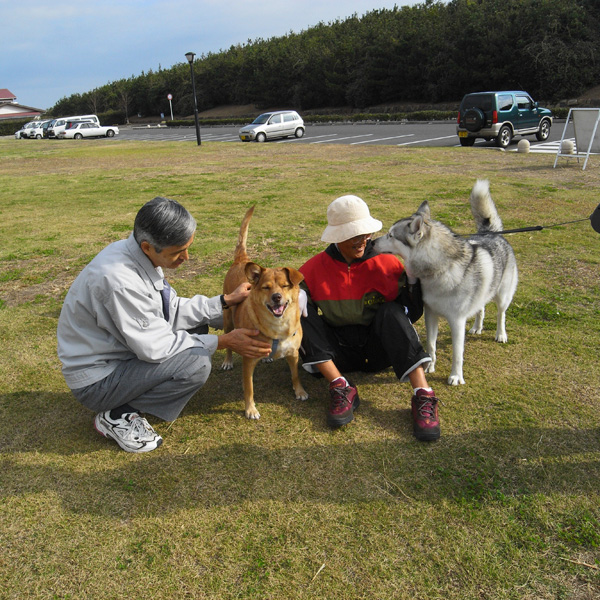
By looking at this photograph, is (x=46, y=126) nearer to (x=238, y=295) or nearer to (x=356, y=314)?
(x=238, y=295)

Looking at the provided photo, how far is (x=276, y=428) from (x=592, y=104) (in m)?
37.7

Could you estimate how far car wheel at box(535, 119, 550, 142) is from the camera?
17859 millimetres

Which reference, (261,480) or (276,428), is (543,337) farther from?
(261,480)

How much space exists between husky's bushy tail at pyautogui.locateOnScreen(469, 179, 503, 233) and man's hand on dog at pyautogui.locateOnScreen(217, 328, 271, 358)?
86.6 inches

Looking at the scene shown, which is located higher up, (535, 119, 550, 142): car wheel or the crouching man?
(535, 119, 550, 142): car wheel

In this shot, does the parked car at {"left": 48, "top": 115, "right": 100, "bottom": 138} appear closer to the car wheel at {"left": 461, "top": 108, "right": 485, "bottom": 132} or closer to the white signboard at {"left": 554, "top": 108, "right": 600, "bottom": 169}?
the car wheel at {"left": 461, "top": 108, "right": 485, "bottom": 132}

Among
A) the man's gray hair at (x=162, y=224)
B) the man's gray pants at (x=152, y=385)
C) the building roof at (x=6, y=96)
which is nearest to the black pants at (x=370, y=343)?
the man's gray pants at (x=152, y=385)

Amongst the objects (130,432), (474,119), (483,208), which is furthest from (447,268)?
(474,119)

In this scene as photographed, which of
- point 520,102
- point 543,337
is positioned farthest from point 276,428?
point 520,102

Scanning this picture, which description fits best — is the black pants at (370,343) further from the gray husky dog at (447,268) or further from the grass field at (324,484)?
the gray husky dog at (447,268)

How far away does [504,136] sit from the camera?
16.7m

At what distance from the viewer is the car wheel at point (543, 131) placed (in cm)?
1786

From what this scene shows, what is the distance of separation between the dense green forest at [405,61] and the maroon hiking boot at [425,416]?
135ft

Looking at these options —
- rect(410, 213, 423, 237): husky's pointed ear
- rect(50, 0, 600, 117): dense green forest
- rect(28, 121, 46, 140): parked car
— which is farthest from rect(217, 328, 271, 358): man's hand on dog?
rect(28, 121, 46, 140): parked car
